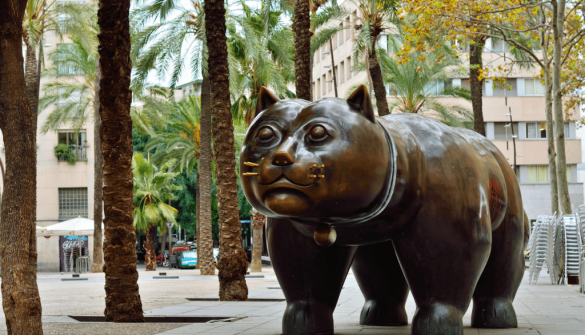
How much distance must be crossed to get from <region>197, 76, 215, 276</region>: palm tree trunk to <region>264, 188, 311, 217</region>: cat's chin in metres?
20.5

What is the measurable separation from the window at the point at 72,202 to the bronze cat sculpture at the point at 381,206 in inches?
1509

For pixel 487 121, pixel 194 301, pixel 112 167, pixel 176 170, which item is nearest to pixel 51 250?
pixel 176 170

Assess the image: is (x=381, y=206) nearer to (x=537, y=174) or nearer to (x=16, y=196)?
(x=16, y=196)

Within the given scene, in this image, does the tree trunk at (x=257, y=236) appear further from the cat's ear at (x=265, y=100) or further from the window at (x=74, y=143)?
the cat's ear at (x=265, y=100)

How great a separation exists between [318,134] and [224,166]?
25.9 feet

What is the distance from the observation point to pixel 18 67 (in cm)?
625

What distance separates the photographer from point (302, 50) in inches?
525

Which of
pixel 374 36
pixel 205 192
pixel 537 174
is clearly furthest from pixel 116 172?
pixel 537 174

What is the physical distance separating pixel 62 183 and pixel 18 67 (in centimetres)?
3718

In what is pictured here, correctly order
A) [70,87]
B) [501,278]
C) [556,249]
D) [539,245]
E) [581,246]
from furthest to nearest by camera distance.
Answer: [70,87]
[539,245]
[556,249]
[581,246]
[501,278]

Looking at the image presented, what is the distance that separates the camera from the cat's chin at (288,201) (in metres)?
4.05

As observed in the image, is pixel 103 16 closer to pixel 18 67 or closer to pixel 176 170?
pixel 18 67

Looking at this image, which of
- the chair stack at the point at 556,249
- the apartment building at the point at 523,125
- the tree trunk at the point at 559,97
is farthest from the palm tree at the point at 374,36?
the apartment building at the point at 523,125

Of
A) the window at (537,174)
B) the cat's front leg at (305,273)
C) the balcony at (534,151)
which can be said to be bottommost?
the cat's front leg at (305,273)
